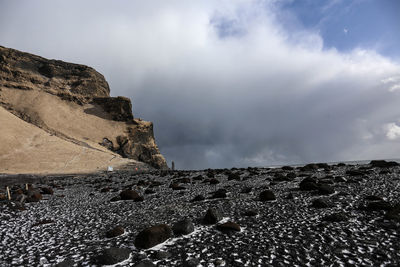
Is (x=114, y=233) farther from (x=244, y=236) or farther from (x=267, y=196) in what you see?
(x=267, y=196)

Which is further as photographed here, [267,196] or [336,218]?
[267,196]

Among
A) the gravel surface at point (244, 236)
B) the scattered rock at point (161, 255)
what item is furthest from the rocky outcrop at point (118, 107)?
the scattered rock at point (161, 255)

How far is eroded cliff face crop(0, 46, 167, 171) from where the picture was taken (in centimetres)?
6994

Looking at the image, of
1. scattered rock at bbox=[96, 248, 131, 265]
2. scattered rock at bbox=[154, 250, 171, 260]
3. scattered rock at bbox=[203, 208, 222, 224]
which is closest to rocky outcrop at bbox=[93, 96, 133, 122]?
scattered rock at bbox=[203, 208, 222, 224]

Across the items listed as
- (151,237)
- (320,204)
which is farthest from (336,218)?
(151,237)

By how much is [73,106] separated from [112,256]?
3412 inches

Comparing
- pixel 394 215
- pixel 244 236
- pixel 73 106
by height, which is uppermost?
pixel 73 106

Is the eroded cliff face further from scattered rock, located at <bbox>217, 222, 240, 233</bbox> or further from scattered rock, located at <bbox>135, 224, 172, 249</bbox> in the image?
scattered rock, located at <bbox>217, 222, 240, 233</bbox>

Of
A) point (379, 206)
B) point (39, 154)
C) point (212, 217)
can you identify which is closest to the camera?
point (379, 206)

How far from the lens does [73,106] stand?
263ft

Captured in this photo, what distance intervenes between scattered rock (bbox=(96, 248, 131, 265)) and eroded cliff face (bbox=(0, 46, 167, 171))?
208 feet

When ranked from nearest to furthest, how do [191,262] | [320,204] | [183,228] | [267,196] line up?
[191,262], [183,228], [320,204], [267,196]

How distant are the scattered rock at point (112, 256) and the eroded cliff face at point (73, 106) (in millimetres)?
63396

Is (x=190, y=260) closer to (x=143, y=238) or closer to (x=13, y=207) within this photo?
(x=143, y=238)
